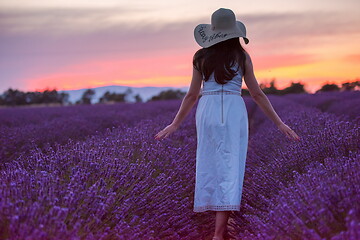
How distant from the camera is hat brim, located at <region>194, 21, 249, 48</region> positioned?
2967mm

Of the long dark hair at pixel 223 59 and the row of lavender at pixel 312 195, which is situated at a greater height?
the long dark hair at pixel 223 59

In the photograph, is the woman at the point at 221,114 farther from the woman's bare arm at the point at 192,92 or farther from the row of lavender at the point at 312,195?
the row of lavender at the point at 312,195

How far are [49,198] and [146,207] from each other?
0.77m

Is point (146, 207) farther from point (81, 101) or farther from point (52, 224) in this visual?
point (81, 101)

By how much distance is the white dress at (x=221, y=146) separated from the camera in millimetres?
3029

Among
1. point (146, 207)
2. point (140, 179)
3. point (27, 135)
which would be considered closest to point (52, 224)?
point (146, 207)

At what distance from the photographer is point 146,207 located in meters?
2.80

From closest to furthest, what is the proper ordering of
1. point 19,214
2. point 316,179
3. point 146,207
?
point 19,214 → point 316,179 → point 146,207

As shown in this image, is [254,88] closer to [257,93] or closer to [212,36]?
[257,93]

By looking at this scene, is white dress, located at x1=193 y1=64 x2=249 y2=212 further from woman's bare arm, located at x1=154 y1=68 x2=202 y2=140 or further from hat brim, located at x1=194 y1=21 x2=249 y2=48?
hat brim, located at x1=194 y1=21 x2=249 y2=48

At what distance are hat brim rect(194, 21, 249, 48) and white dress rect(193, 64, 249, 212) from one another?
21 cm

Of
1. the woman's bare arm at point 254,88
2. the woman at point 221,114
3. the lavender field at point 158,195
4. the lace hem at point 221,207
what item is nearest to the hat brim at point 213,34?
the woman at point 221,114

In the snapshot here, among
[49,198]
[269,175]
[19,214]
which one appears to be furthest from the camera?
[269,175]

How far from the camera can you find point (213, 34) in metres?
3.02
